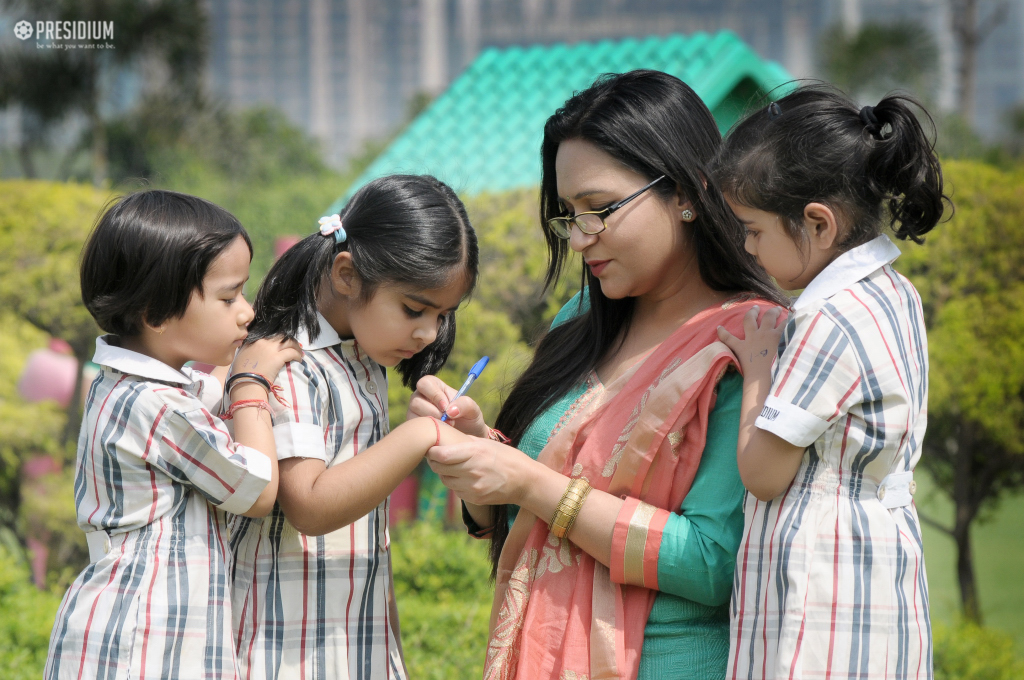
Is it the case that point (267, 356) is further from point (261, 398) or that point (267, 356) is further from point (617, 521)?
point (617, 521)

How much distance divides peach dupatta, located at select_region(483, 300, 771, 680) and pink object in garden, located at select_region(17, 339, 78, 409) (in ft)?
12.7

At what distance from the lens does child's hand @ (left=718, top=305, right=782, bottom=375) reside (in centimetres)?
165

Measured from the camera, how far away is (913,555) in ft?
5.07

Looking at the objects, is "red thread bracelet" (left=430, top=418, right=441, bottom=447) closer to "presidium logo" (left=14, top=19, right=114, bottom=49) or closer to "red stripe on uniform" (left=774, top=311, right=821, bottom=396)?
"red stripe on uniform" (left=774, top=311, right=821, bottom=396)

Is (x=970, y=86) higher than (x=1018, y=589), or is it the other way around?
(x=970, y=86)

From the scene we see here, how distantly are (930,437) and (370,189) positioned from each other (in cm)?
371

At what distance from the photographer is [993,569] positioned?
5.27 meters

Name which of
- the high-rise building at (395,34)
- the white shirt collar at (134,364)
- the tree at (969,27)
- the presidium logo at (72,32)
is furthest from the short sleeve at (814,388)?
the high-rise building at (395,34)

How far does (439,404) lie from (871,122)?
0.97 metres

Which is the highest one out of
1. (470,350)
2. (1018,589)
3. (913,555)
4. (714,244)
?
(714,244)

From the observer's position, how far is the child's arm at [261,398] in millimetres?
1710

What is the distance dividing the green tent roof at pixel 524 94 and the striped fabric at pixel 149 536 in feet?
11.6

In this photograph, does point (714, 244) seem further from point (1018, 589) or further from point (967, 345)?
point (1018, 589)

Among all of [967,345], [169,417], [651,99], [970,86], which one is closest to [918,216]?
[651,99]
